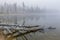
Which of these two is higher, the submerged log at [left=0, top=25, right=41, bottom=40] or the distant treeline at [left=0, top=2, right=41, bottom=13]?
the distant treeline at [left=0, top=2, right=41, bottom=13]

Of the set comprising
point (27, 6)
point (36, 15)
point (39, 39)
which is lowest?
point (39, 39)

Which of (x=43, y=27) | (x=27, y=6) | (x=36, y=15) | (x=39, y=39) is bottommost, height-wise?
(x=39, y=39)

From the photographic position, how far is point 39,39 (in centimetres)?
151

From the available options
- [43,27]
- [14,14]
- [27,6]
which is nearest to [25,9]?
[27,6]

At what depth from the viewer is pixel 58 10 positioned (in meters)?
1.53

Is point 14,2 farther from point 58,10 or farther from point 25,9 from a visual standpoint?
point 58,10

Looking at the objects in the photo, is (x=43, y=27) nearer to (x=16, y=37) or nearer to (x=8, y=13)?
(x=16, y=37)

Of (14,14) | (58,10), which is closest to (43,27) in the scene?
(58,10)

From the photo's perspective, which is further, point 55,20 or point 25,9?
point 25,9

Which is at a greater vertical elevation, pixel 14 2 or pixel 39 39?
pixel 14 2

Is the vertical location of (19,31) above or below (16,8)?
below

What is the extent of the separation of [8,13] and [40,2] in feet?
1.38

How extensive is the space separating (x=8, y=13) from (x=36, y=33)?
430 millimetres

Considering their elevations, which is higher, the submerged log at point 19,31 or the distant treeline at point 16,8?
the distant treeline at point 16,8
